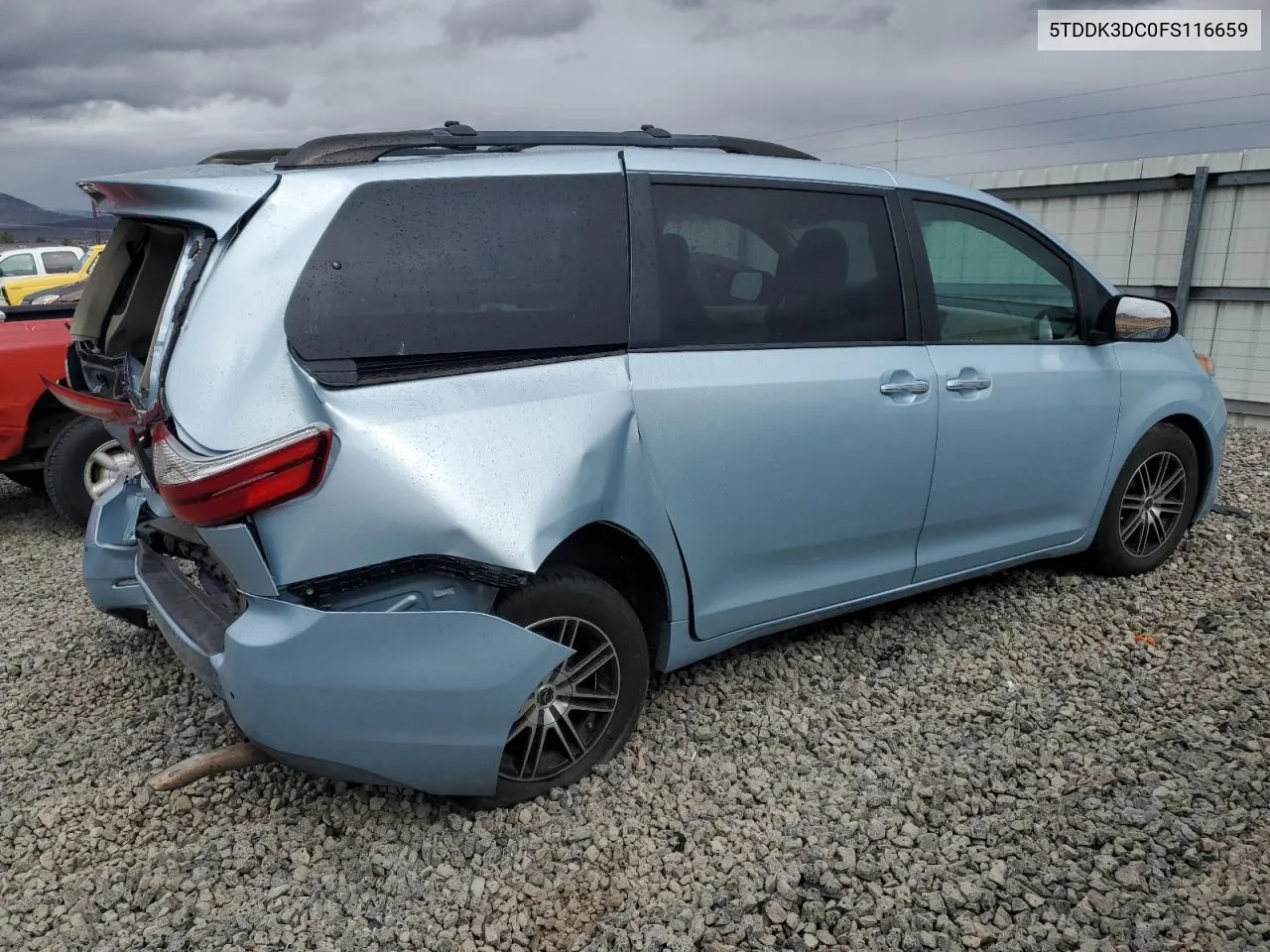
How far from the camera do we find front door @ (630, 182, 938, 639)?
2.87 metres

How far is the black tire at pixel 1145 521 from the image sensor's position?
4.21 m

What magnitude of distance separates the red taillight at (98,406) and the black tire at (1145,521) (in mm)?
3750

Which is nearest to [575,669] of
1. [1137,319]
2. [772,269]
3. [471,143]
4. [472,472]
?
[472,472]

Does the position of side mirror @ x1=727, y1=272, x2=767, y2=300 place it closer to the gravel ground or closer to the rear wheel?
the gravel ground

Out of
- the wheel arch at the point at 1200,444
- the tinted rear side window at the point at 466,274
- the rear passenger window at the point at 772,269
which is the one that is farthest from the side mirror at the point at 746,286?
the wheel arch at the point at 1200,444

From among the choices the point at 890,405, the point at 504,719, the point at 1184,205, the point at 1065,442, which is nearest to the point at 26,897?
the point at 504,719

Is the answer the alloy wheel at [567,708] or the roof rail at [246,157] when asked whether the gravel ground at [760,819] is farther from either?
the roof rail at [246,157]

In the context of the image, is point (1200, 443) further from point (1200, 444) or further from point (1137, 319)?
point (1137, 319)

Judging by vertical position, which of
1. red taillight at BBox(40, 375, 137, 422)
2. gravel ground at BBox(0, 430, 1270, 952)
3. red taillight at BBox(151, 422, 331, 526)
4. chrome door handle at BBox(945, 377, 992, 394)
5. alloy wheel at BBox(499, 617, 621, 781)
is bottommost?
gravel ground at BBox(0, 430, 1270, 952)

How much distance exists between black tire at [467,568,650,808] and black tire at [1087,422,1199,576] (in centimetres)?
243

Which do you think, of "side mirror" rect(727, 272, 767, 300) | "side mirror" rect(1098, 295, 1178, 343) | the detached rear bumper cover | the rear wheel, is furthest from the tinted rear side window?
the rear wheel

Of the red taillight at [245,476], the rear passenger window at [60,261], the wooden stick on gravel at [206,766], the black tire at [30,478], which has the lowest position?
the rear passenger window at [60,261]

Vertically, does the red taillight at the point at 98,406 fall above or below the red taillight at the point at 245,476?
below

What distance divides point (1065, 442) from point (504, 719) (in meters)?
2.52
